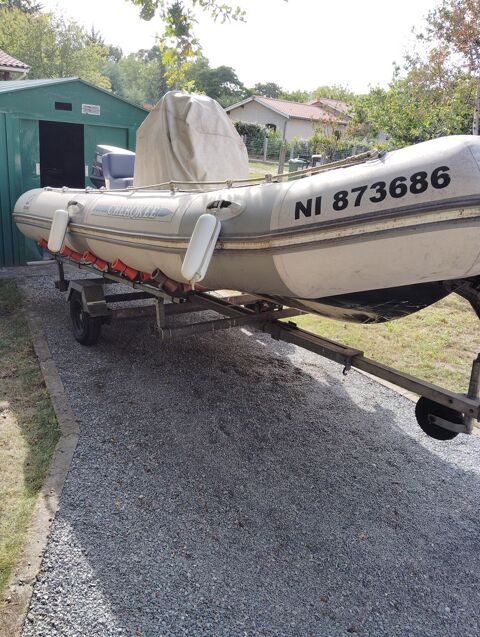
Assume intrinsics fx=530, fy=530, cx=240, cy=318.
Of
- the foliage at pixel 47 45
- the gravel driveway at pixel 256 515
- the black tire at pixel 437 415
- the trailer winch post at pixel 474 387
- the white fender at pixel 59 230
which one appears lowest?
the gravel driveway at pixel 256 515

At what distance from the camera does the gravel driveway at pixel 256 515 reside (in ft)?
7.58

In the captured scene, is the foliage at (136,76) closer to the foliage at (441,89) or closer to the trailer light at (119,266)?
the foliage at (441,89)

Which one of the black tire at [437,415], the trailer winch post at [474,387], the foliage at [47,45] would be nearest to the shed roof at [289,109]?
the foliage at [47,45]

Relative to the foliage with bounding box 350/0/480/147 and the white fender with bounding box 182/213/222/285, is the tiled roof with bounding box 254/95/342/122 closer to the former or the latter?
the foliage with bounding box 350/0/480/147

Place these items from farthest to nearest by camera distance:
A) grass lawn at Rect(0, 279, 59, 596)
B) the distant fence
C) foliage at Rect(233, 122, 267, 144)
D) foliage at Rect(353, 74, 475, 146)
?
foliage at Rect(233, 122, 267, 144) < the distant fence < foliage at Rect(353, 74, 475, 146) < grass lawn at Rect(0, 279, 59, 596)

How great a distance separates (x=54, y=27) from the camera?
38188 millimetres

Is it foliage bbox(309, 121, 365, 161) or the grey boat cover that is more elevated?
foliage bbox(309, 121, 365, 161)

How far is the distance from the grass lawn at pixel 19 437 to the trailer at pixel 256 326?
688 mm

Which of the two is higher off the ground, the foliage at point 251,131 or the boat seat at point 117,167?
the foliage at point 251,131

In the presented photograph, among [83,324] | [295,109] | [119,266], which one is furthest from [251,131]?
[119,266]

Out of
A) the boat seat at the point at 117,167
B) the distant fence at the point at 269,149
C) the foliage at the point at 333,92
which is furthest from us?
the foliage at the point at 333,92

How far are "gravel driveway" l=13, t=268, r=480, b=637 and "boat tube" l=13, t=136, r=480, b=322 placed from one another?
1.04m

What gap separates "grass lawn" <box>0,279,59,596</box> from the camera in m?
2.69

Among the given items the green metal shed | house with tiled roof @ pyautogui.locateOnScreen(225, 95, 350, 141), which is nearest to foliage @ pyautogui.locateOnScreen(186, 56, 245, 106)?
house with tiled roof @ pyautogui.locateOnScreen(225, 95, 350, 141)
